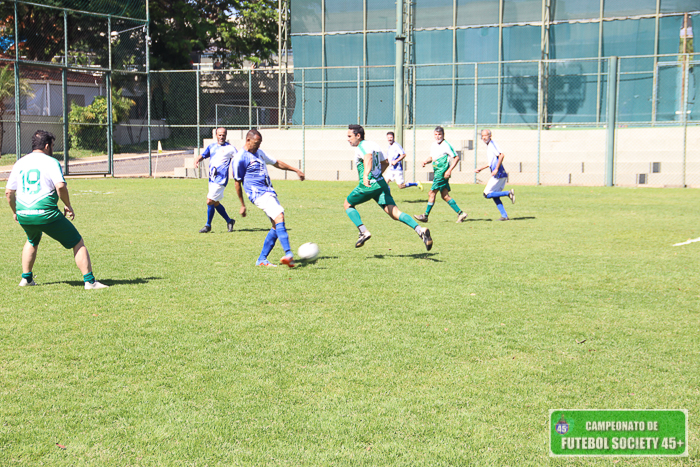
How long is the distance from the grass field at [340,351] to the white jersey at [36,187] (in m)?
0.85

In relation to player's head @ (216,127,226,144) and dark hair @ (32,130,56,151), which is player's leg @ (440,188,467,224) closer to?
player's head @ (216,127,226,144)

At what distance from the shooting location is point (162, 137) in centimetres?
4056

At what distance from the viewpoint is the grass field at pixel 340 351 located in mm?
4000

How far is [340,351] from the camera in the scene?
5.61 m

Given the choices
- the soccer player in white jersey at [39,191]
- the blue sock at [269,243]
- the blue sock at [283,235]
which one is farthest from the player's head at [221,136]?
the soccer player in white jersey at [39,191]

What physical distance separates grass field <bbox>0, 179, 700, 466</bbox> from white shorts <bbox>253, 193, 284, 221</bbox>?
2.62 feet

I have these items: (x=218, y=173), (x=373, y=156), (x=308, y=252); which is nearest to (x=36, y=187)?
(x=308, y=252)

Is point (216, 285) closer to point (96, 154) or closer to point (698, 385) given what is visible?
point (698, 385)

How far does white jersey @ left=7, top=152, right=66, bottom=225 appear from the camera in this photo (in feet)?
24.3

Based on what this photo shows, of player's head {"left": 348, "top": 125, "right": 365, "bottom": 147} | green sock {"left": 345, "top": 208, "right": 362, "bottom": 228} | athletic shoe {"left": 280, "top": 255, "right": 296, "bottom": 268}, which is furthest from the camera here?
green sock {"left": 345, "top": 208, "right": 362, "bottom": 228}

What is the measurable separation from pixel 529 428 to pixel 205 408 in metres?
2.00

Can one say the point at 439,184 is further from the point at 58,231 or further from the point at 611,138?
the point at 611,138

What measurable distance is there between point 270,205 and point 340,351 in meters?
4.09

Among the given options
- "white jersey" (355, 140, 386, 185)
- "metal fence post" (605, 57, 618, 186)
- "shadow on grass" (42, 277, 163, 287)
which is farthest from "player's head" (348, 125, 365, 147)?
"metal fence post" (605, 57, 618, 186)
